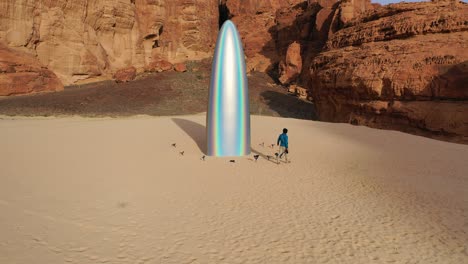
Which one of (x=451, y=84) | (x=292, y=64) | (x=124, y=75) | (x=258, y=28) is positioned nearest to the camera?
(x=451, y=84)

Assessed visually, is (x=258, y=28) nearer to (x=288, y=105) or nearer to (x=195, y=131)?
(x=288, y=105)

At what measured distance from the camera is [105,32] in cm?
4400

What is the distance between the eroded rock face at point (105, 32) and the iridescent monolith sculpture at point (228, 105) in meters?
32.9

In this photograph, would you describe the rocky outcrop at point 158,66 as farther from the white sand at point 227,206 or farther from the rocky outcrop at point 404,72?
the white sand at point 227,206

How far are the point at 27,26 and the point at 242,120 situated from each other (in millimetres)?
35005

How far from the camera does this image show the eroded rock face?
112 ft

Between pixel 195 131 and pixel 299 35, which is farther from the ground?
pixel 299 35

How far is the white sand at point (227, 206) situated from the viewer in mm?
4508

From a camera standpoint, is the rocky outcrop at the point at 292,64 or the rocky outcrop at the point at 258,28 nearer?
the rocky outcrop at the point at 292,64

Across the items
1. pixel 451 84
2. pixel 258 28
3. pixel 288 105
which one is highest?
pixel 258 28

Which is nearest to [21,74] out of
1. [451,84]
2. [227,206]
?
[227,206]

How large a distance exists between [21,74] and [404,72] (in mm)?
35369

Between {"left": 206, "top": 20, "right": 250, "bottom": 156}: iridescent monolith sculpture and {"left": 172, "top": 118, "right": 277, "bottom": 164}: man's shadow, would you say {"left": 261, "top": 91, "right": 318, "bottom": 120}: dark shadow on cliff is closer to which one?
{"left": 172, "top": 118, "right": 277, "bottom": 164}: man's shadow

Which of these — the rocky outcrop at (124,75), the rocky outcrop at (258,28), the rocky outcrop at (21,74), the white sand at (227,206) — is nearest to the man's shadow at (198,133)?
the white sand at (227,206)
